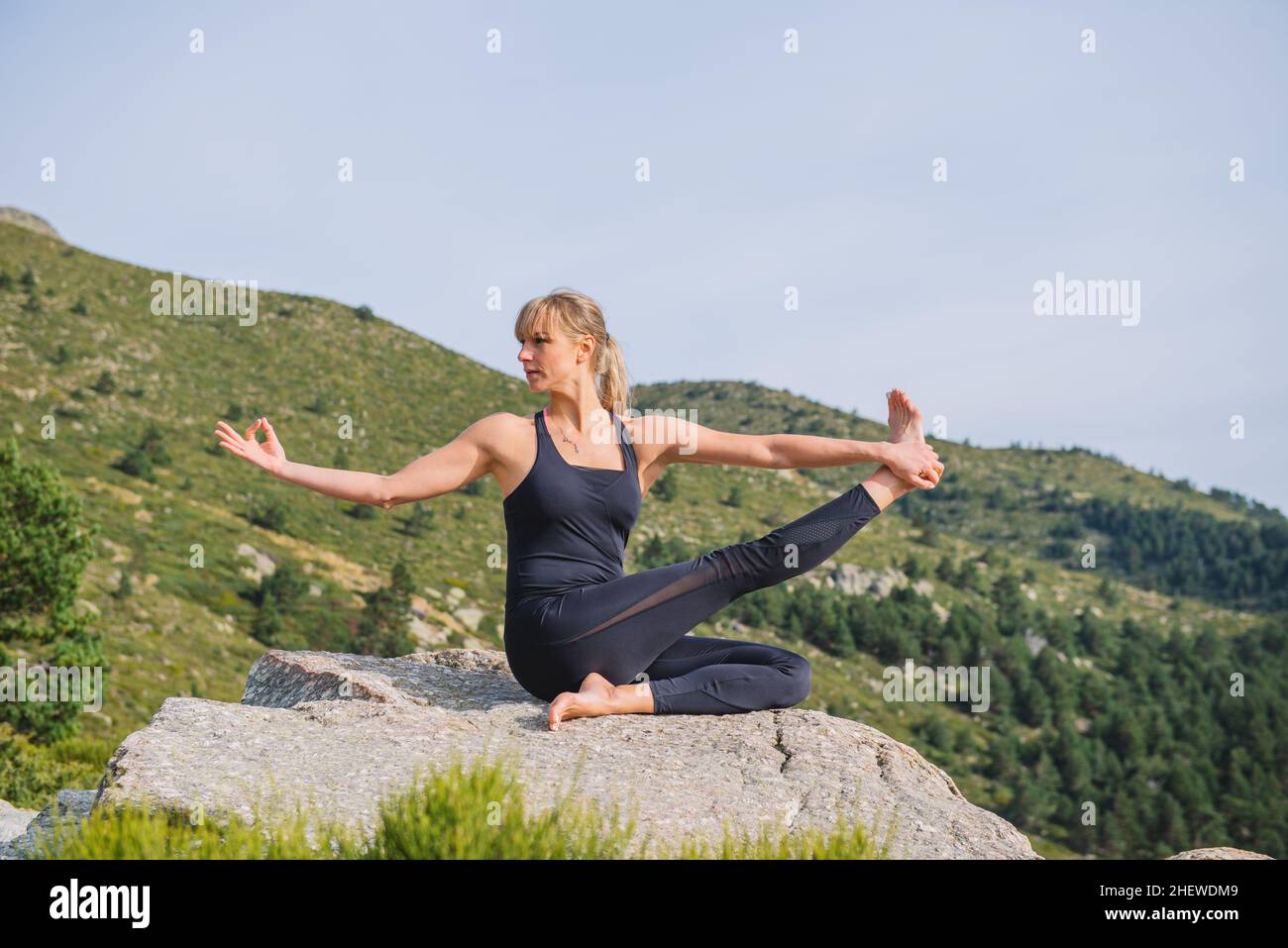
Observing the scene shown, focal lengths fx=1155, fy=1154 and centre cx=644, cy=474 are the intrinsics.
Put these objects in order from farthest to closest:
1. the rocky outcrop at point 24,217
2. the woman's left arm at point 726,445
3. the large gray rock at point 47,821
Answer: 1. the rocky outcrop at point 24,217
2. the woman's left arm at point 726,445
3. the large gray rock at point 47,821

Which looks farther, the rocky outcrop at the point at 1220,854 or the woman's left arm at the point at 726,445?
the woman's left arm at the point at 726,445

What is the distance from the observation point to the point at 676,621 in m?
5.56

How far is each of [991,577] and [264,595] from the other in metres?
52.8

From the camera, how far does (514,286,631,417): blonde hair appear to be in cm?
573

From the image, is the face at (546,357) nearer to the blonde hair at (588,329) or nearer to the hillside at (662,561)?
the blonde hair at (588,329)

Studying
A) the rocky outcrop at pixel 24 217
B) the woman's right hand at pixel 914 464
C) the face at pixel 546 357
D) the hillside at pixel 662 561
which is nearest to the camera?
the woman's right hand at pixel 914 464

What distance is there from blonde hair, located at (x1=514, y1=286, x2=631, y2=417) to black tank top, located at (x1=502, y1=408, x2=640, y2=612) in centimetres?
41

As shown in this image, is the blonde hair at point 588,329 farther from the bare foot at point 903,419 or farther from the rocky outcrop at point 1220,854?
the rocky outcrop at point 1220,854

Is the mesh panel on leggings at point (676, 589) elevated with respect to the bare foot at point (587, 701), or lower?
elevated

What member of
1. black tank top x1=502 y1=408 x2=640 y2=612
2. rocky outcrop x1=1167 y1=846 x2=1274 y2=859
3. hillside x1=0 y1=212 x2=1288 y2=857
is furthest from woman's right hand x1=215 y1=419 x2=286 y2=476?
hillside x1=0 y1=212 x2=1288 y2=857

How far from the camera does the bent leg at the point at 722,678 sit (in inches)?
228

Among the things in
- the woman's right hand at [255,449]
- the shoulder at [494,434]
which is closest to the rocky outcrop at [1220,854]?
the shoulder at [494,434]

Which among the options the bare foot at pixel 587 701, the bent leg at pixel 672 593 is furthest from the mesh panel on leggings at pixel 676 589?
the bare foot at pixel 587 701

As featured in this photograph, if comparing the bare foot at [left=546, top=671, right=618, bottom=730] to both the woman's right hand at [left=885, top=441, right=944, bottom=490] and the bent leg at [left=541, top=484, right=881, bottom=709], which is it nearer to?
the bent leg at [left=541, top=484, right=881, bottom=709]
